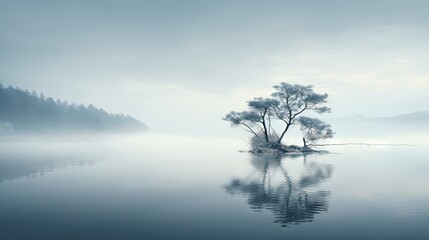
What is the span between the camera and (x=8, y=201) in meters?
20.9

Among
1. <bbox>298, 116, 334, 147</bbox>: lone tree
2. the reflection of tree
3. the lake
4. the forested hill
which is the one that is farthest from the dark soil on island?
the forested hill

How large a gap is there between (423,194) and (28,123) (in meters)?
157

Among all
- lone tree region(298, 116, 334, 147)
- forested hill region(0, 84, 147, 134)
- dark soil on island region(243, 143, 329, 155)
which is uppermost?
forested hill region(0, 84, 147, 134)

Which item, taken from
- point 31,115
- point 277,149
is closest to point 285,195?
point 277,149

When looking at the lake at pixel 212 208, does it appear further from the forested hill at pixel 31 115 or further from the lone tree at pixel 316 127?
the forested hill at pixel 31 115

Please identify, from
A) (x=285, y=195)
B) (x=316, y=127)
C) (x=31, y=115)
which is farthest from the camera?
(x=31, y=115)

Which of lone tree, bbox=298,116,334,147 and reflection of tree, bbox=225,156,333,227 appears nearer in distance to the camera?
reflection of tree, bbox=225,156,333,227

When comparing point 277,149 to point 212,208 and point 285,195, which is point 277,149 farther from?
point 212,208

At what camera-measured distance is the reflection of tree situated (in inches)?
720

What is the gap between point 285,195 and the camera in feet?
77.5

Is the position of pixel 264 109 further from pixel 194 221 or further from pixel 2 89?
pixel 2 89

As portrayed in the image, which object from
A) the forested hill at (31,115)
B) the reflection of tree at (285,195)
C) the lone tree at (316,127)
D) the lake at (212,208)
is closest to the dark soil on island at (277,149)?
the lone tree at (316,127)

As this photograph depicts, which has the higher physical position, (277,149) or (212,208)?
(277,149)

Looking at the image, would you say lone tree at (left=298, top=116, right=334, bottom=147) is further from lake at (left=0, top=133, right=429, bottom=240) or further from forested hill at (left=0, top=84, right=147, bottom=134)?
forested hill at (left=0, top=84, right=147, bottom=134)
